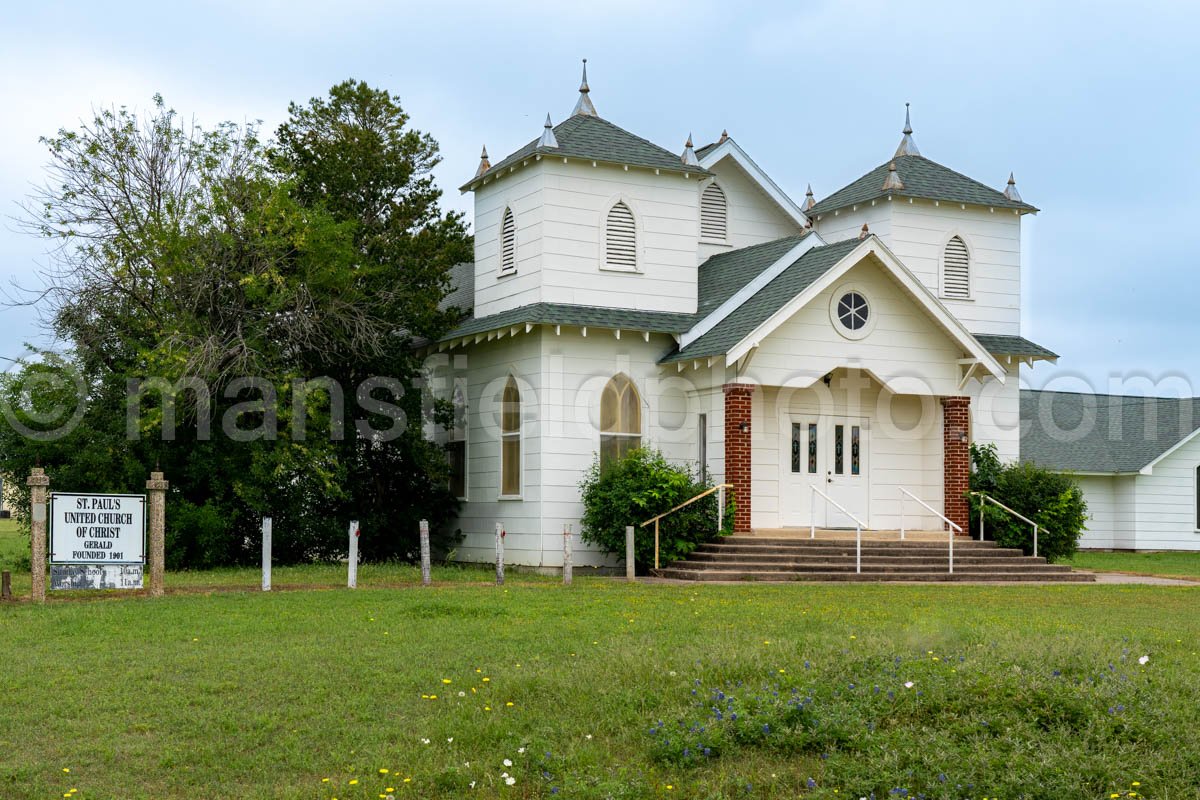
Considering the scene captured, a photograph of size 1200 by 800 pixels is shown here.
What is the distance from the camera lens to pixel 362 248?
29.2 metres

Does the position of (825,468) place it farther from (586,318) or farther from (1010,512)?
(586,318)

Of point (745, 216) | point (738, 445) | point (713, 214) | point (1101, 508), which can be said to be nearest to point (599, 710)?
point (738, 445)

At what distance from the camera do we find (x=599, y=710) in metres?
10.4

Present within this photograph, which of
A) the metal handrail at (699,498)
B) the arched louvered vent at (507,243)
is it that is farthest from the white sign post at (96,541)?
the arched louvered vent at (507,243)

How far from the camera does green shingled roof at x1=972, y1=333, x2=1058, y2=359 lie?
2933cm

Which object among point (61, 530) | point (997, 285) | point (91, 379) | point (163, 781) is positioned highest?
point (997, 285)

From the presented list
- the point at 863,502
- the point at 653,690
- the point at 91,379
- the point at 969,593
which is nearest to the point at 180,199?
the point at 91,379

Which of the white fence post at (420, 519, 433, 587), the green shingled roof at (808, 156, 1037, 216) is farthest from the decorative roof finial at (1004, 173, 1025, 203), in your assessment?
the white fence post at (420, 519, 433, 587)

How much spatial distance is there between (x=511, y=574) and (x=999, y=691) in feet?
52.9

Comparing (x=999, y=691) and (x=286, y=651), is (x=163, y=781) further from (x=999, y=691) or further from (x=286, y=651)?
(x=999, y=691)

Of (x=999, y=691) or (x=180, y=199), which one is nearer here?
(x=999, y=691)

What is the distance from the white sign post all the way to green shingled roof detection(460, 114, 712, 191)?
11534 millimetres

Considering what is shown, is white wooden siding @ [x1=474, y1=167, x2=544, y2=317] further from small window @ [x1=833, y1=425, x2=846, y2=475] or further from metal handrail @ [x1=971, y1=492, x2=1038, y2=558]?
metal handrail @ [x1=971, y1=492, x2=1038, y2=558]

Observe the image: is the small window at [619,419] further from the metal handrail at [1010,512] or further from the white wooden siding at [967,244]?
the white wooden siding at [967,244]
